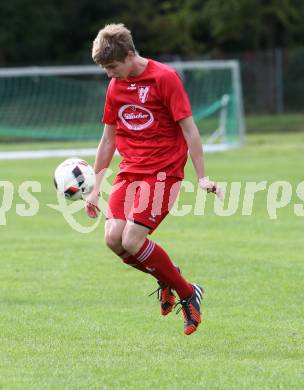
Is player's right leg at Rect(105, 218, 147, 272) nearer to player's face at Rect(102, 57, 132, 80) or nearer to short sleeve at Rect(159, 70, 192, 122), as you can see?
short sleeve at Rect(159, 70, 192, 122)

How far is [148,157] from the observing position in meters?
6.52

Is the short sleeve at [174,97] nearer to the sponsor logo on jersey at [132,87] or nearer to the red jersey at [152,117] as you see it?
the red jersey at [152,117]

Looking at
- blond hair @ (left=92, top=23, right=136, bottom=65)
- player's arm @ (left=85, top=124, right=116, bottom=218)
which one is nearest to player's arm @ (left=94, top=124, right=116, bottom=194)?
player's arm @ (left=85, top=124, right=116, bottom=218)

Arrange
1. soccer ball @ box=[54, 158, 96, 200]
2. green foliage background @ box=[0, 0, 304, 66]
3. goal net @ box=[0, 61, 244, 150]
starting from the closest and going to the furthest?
1. soccer ball @ box=[54, 158, 96, 200]
2. goal net @ box=[0, 61, 244, 150]
3. green foliage background @ box=[0, 0, 304, 66]

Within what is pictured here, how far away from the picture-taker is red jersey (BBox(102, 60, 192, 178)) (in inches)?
253

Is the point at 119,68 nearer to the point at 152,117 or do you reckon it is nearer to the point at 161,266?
the point at 152,117

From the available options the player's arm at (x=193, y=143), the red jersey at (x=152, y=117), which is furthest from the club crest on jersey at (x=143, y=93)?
the player's arm at (x=193, y=143)

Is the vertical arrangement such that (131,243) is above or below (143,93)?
below

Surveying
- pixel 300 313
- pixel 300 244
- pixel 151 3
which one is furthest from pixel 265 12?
pixel 300 313

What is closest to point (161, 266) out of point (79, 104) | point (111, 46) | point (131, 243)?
point (131, 243)

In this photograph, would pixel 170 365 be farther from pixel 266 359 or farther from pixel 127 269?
pixel 127 269

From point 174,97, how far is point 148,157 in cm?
43

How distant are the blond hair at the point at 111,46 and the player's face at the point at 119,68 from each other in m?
0.04

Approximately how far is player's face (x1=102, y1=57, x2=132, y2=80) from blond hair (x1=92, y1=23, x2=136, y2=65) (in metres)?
0.04
